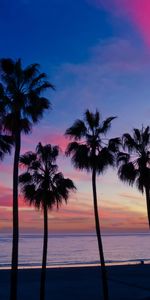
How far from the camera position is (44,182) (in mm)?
25844

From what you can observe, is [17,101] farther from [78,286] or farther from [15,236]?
[78,286]

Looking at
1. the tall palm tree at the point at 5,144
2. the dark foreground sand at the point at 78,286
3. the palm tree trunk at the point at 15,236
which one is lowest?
the dark foreground sand at the point at 78,286

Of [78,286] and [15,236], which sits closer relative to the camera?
[15,236]

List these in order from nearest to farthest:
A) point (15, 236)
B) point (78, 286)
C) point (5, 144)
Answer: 1. point (15, 236)
2. point (5, 144)
3. point (78, 286)

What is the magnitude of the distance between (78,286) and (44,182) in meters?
15.3

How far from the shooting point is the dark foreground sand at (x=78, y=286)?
101 feet

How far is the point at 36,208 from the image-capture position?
25.6m

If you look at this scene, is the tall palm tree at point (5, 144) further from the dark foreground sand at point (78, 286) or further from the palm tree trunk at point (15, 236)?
the dark foreground sand at point (78, 286)

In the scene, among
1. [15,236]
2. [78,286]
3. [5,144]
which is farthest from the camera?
[78,286]

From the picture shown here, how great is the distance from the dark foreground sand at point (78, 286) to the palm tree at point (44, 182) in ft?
28.8

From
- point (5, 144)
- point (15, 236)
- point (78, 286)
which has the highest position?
point (5, 144)

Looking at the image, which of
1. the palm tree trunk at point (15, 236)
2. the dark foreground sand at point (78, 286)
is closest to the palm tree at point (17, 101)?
the palm tree trunk at point (15, 236)

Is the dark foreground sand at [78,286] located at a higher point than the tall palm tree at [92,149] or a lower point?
lower

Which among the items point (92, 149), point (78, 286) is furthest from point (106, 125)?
point (78, 286)
